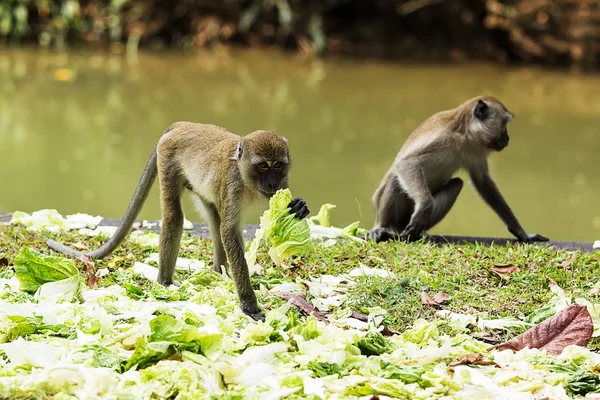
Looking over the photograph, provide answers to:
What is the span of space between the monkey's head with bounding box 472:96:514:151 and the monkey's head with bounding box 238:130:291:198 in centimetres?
322

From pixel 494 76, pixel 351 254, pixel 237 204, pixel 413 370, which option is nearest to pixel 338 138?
pixel 494 76

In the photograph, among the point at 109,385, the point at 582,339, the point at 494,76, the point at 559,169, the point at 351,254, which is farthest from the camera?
the point at 494,76

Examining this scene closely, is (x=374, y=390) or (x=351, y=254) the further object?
(x=351, y=254)

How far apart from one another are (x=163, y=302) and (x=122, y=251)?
1549mm

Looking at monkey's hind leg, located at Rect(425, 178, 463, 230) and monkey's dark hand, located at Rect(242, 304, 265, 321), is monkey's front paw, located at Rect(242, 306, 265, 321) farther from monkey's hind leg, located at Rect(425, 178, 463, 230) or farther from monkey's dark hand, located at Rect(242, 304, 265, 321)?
monkey's hind leg, located at Rect(425, 178, 463, 230)

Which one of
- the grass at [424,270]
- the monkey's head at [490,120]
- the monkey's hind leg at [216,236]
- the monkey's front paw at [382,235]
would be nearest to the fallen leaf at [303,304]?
the grass at [424,270]

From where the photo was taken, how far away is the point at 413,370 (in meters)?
4.93

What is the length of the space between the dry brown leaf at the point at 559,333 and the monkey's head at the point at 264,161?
171cm

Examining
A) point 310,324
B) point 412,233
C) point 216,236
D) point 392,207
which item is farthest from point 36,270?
point 392,207

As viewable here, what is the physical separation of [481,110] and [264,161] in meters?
3.49

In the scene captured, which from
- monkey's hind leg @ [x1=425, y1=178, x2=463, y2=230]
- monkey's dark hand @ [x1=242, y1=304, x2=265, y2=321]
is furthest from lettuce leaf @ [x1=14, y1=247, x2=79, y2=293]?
monkey's hind leg @ [x1=425, y1=178, x2=463, y2=230]

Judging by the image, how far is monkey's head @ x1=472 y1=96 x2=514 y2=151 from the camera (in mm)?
8664

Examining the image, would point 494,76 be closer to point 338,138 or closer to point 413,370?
point 338,138

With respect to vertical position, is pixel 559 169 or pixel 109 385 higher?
pixel 109 385
